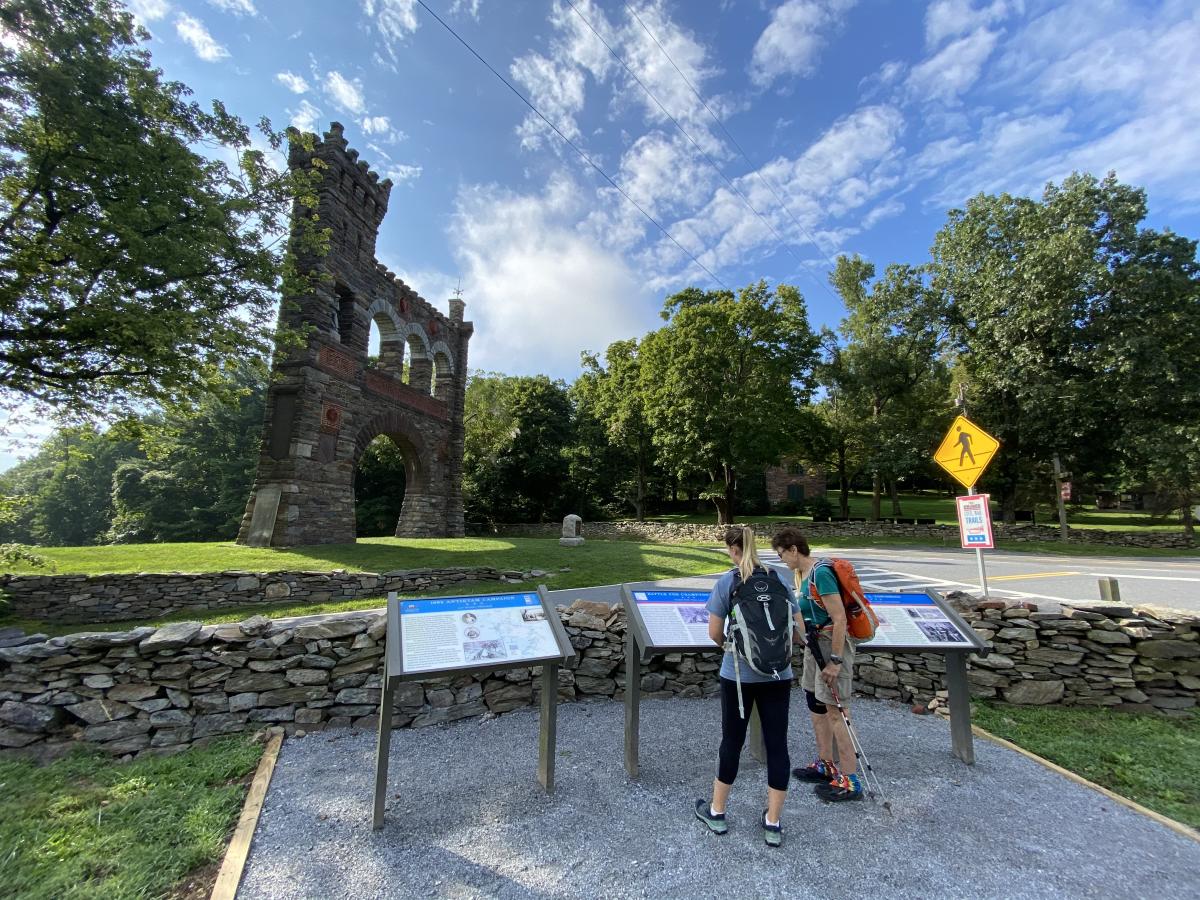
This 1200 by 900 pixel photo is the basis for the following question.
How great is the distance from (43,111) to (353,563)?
31.0 feet

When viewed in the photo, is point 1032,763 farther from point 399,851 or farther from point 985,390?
point 985,390

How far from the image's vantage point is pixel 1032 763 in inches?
157

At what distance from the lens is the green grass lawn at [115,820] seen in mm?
2562

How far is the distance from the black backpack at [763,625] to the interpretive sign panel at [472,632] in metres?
1.31

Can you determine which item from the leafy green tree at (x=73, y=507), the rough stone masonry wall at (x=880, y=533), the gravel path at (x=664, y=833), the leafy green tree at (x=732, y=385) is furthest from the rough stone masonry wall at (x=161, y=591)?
the leafy green tree at (x=73, y=507)

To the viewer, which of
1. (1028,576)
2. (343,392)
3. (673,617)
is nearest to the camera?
(673,617)

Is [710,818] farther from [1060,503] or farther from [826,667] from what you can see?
[1060,503]

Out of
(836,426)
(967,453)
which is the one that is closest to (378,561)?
(967,453)

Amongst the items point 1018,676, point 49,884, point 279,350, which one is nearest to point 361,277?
point 279,350

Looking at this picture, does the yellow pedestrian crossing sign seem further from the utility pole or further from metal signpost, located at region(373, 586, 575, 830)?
the utility pole

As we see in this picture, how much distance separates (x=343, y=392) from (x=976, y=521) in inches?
642

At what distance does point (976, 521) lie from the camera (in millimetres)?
7047

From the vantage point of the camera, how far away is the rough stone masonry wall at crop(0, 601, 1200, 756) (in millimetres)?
4047

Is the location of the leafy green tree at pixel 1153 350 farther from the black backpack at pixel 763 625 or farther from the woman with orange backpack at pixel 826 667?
the black backpack at pixel 763 625
